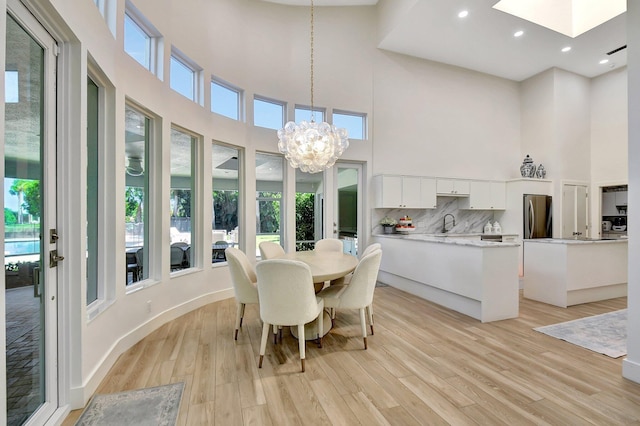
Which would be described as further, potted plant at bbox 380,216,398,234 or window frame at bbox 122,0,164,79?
potted plant at bbox 380,216,398,234

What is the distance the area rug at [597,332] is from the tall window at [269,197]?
12.6 feet

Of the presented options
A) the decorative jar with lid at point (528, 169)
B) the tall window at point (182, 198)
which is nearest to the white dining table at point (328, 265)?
the tall window at point (182, 198)

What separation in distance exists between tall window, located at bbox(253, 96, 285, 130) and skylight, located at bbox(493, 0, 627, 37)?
3855 mm

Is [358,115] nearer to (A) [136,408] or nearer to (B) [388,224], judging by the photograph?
(B) [388,224]

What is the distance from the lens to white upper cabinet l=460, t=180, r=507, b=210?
635cm

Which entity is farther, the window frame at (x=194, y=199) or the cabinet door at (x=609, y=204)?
the cabinet door at (x=609, y=204)

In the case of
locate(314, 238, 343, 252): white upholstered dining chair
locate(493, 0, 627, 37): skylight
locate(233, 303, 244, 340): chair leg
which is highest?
locate(493, 0, 627, 37): skylight

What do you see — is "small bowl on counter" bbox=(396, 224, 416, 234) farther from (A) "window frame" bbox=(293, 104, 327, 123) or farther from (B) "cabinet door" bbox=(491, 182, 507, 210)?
(A) "window frame" bbox=(293, 104, 327, 123)

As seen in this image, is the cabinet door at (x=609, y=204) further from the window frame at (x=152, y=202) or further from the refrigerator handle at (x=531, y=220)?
the window frame at (x=152, y=202)

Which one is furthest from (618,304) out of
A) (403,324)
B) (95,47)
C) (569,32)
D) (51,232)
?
(95,47)

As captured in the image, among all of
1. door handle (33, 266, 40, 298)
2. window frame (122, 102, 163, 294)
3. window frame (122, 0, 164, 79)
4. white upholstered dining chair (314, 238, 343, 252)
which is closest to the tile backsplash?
white upholstered dining chair (314, 238, 343, 252)

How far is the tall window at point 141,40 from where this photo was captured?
2.91 meters

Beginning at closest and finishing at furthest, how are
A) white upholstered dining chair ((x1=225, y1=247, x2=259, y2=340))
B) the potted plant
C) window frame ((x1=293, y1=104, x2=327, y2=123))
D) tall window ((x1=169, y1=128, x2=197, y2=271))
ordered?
white upholstered dining chair ((x1=225, y1=247, x2=259, y2=340))
tall window ((x1=169, y1=128, x2=197, y2=271))
window frame ((x1=293, y1=104, x2=327, y2=123))
the potted plant

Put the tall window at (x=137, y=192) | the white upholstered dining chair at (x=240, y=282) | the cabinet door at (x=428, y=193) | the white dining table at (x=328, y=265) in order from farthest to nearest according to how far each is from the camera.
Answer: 1. the cabinet door at (x=428, y=193)
2. the tall window at (x=137, y=192)
3. the white upholstered dining chair at (x=240, y=282)
4. the white dining table at (x=328, y=265)
